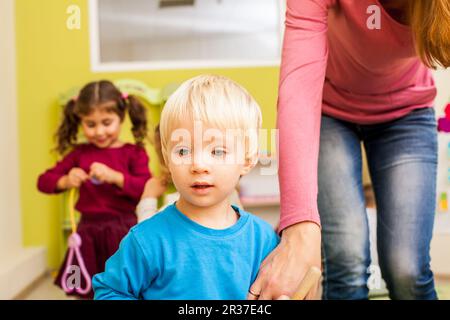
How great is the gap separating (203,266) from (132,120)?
0.87 meters

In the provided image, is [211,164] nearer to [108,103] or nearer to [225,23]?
[108,103]

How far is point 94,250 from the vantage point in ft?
4.77

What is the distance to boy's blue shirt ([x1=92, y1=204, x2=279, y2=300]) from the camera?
644mm

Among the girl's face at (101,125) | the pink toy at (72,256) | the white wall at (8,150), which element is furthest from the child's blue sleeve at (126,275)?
the girl's face at (101,125)

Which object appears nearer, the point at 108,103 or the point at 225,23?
the point at 108,103

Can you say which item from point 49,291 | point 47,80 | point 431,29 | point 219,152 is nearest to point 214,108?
point 219,152

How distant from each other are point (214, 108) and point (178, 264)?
0.17m

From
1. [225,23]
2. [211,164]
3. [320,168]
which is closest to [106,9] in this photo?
[225,23]

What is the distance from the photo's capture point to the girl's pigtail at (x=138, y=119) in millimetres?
1438

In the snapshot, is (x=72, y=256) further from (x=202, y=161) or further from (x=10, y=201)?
(x=202, y=161)

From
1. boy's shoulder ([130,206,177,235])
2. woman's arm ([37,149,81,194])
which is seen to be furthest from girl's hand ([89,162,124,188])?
boy's shoulder ([130,206,177,235])

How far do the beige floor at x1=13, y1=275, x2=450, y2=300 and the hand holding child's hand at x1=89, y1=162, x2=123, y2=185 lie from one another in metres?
0.28

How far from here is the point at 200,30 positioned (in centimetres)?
209
